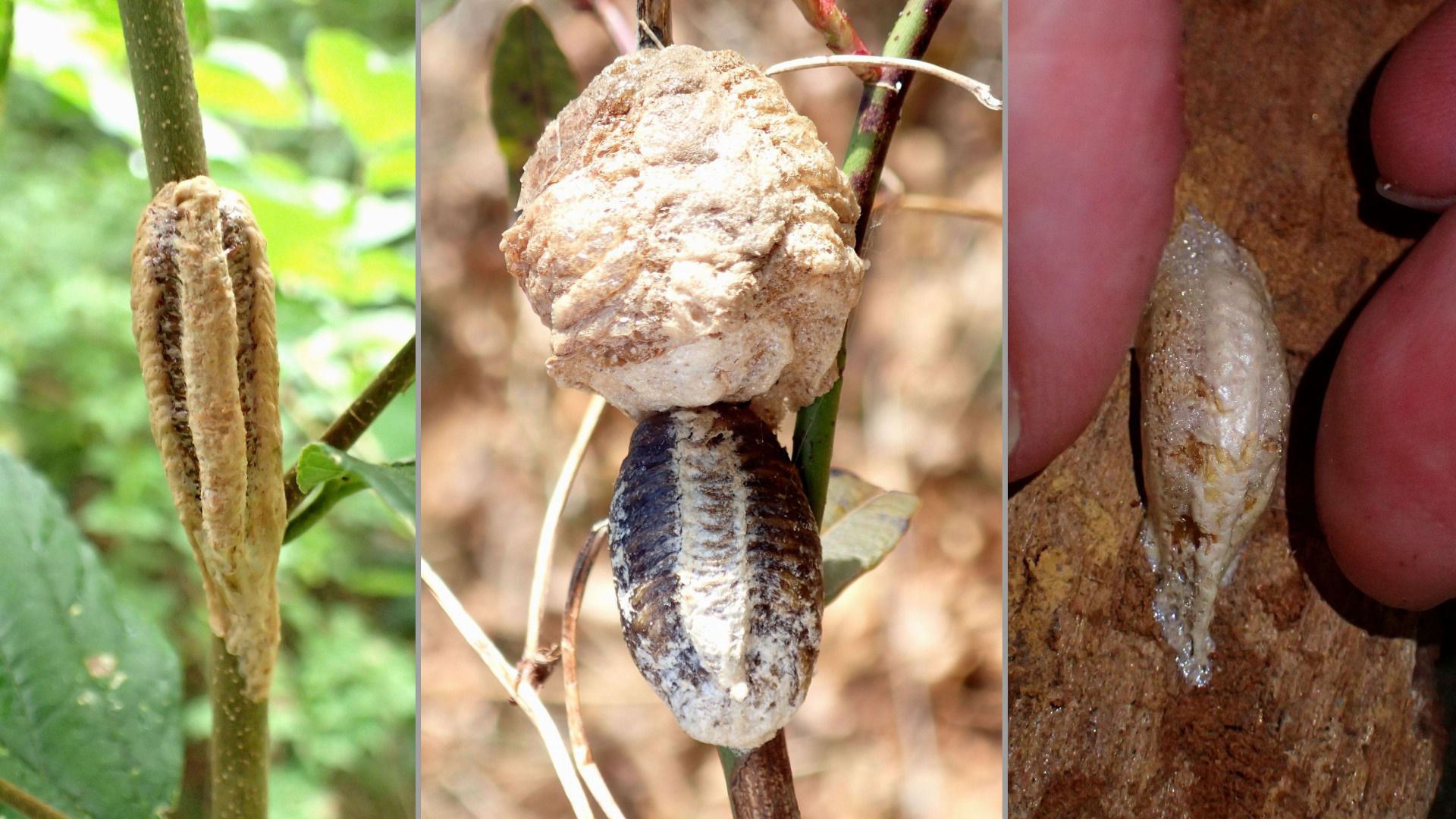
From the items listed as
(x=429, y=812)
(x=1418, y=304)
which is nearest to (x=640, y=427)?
(x=429, y=812)

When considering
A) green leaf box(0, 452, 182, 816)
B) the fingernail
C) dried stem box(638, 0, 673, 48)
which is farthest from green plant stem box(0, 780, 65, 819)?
the fingernail

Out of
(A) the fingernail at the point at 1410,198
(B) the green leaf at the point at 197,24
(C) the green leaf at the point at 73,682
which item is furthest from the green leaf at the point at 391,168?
(A) the fingernail at the point at 1410,198

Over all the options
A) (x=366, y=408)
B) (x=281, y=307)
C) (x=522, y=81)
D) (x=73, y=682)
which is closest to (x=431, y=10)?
(x=522, y=81)

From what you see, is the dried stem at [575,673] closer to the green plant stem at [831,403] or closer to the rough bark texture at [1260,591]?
the green plant stem at [831,403]

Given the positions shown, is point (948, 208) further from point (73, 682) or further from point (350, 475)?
point (73, 682)

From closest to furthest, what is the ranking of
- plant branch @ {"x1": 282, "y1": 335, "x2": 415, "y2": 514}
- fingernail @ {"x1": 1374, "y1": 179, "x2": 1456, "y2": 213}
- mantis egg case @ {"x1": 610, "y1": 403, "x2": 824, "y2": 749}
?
mantis egg case @ {"x1": 610, "y1": 403, "x2": 824, "y2": 749}, plant branch @ {"x1": 282, "y1": 335, "x2": 415, "y2": 514}, fingernail @ {"x1": 1374, "y1": 179, "x2": 1456, "y2": 213}

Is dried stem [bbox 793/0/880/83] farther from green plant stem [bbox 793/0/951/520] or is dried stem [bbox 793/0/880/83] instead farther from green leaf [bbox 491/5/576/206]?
green leaf [bbox 491/5/576/206]
